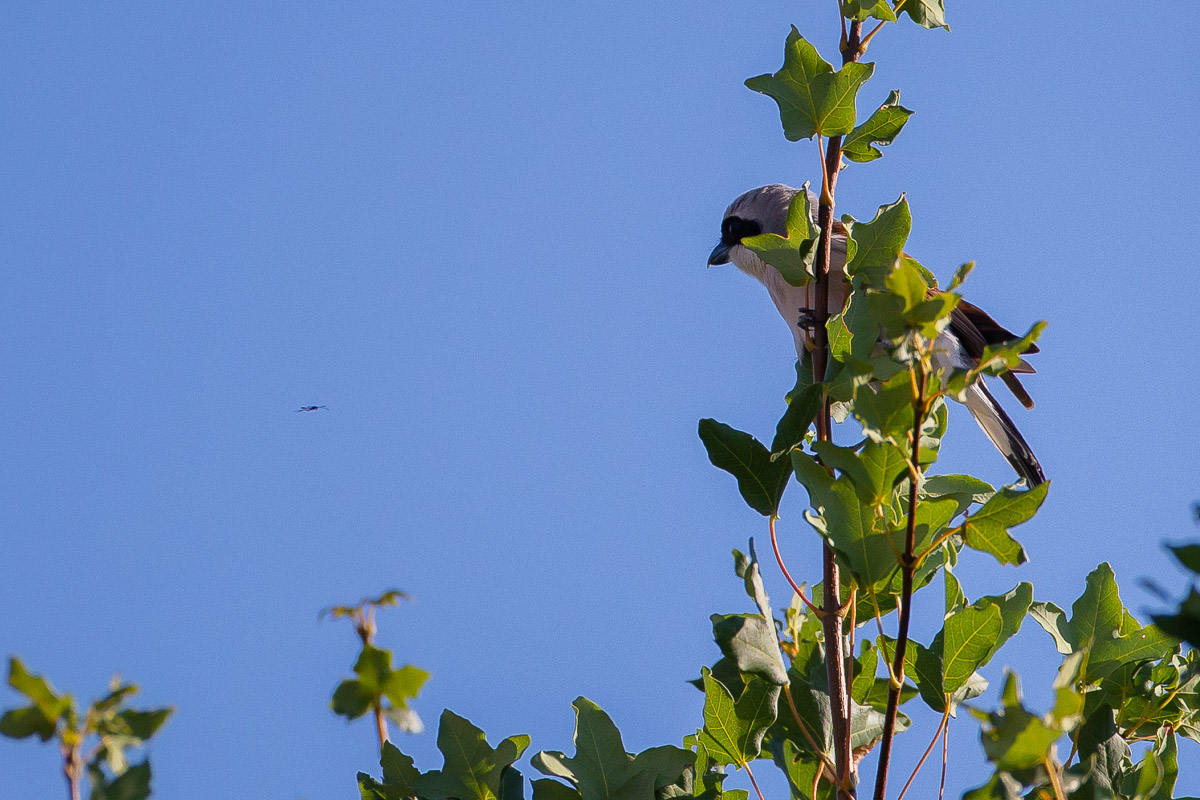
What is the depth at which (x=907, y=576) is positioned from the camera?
5.01ft

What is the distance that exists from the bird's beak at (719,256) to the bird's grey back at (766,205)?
21cm

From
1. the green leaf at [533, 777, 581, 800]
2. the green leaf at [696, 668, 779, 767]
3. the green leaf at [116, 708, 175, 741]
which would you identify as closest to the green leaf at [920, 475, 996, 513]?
the green leaf at [696, 668, 779, 767]

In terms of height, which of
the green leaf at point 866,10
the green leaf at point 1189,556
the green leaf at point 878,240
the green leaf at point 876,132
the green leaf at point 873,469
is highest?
the green leaf at point 866,10

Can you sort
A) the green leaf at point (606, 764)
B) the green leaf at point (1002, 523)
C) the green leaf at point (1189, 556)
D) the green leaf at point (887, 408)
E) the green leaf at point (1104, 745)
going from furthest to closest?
the green leaf at point (606, 764), the green leaf at point (1104, 745), the green leaf at point (1002, 523), the green leaf at point (887, 408), the green leaf at point (1189, 556)

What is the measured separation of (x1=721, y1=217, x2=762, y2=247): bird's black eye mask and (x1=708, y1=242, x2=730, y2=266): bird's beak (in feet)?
0.11

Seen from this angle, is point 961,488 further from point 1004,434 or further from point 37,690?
point 1004,434

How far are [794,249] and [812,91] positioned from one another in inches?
11.4

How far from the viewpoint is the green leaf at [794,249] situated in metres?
2.02

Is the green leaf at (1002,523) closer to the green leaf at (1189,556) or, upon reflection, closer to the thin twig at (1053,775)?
the thin twig at (1053,775)

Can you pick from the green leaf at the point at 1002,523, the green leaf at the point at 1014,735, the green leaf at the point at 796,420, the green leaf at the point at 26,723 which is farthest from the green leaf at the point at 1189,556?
the green leaf at the point at 26,723

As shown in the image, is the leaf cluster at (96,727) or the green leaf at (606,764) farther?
the green leaf at (606,764)

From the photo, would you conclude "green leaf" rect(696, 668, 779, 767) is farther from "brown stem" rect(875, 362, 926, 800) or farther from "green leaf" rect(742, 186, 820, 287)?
"green leaf" rect(742, 186, 820, 287)

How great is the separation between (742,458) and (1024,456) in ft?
11.8

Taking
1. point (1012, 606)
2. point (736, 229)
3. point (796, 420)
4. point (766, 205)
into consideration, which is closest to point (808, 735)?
point (1012, 606)
